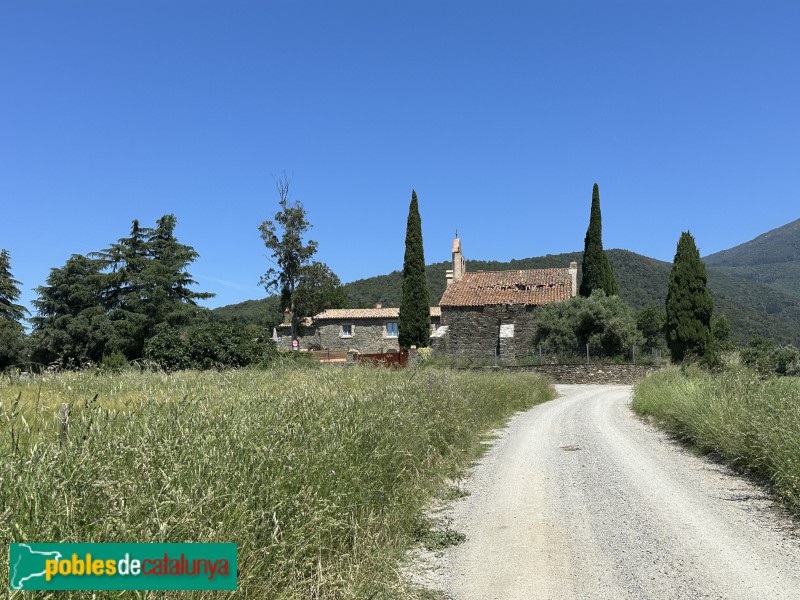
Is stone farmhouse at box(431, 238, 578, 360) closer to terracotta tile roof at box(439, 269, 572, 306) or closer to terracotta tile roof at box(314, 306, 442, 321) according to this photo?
terracotta tile roof at box(439, 269, 572, 306)

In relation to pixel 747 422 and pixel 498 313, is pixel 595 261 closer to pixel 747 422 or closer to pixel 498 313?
pixel 498 313

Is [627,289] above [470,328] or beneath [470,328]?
above

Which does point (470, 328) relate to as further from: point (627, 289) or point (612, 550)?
point (627, 289)

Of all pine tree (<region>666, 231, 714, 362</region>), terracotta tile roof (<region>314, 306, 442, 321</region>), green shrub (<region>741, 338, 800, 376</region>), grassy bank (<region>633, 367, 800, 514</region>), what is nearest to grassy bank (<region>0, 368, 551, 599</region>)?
grassy bank (<region>633, 367, 800, 514</region>)

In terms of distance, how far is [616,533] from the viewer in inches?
235

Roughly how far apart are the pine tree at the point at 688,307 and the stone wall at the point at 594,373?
2.72m

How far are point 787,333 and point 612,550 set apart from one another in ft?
273

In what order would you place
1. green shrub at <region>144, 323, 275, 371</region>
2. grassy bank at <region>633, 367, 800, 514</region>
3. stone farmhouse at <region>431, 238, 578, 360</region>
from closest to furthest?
1. grassy bank at <region>633, 367, 800, 514</region>
2. green shrub at <region>144, 323, 275, 371</region>
3. stone farmhouse at <region>431, 238, 578, 360</region>

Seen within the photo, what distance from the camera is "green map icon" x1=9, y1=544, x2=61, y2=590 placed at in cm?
231

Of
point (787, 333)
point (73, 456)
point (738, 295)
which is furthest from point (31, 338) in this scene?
point (738, 295)

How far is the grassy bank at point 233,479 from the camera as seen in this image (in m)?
2.79

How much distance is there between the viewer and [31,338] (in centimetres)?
4581

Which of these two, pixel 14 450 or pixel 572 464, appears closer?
pixel 14 450

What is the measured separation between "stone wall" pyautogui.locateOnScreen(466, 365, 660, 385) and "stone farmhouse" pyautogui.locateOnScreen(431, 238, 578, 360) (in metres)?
4.65
